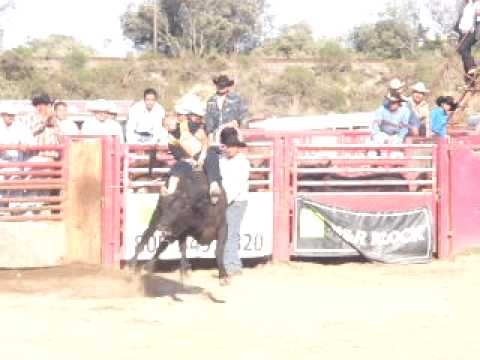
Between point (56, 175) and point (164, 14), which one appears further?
point (164, 14)

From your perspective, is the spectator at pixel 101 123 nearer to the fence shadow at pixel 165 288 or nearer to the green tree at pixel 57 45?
the fence shadow at pixel 165 288

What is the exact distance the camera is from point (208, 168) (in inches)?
362

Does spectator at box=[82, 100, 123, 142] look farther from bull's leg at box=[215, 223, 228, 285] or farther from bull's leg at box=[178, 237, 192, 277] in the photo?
bull's leg at box=[215, 223, 228, 285]

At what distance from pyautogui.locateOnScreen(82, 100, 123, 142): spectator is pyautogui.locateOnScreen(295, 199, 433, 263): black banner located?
2474 mm

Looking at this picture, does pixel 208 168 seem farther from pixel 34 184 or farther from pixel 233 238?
pixel 34 184

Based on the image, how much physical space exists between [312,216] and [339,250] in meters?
0.52

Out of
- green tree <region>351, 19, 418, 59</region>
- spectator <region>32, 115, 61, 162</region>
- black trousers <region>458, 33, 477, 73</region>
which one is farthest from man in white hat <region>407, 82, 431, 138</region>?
green tree <region>351, 19, 418, 59</region>

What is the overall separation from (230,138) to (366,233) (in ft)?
7.57

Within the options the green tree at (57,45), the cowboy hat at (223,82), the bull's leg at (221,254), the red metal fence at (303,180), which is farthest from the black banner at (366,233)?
the green tree at (57,45)

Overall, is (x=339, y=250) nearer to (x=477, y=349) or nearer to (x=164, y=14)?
(x=477, y=349)

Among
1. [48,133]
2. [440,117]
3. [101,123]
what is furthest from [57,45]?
[48,133]

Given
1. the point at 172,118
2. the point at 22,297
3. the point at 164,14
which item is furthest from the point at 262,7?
the point at 22,297

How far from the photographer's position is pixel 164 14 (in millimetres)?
51094

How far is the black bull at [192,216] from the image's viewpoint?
8.84m
